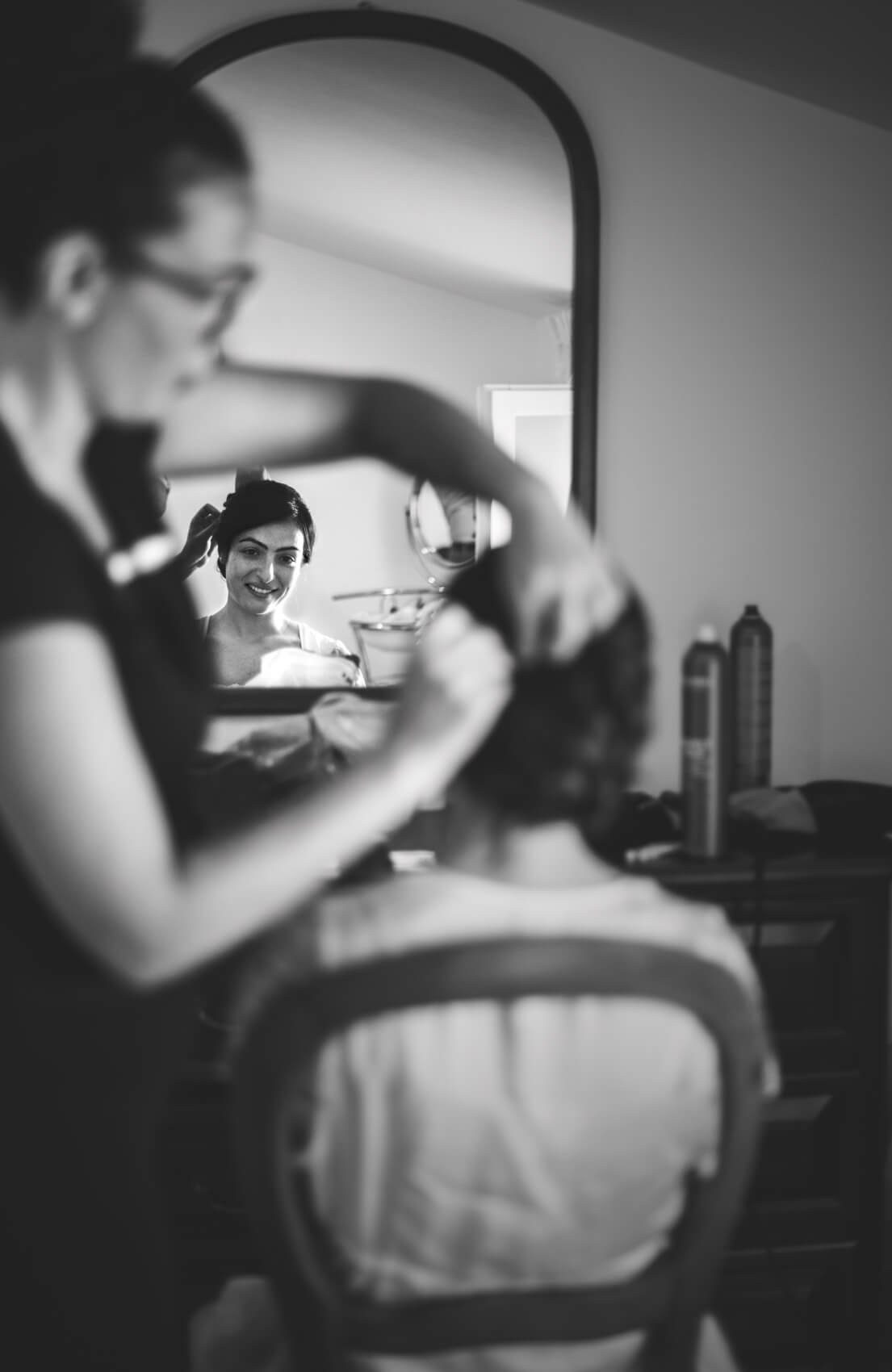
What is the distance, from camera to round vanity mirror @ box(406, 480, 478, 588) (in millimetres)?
1397

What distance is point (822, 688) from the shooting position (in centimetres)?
171

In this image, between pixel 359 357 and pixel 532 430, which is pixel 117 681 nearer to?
pixel 359 357

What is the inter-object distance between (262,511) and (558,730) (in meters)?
0.69

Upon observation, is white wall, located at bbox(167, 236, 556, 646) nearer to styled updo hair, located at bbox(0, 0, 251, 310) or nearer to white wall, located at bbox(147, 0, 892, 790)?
white wall, located at bbox(147, 0, 892, 790)

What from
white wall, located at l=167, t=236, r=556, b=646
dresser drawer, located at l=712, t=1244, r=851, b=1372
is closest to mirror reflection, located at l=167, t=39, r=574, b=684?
white wall, located at l=167, t=236, r=556, b=646

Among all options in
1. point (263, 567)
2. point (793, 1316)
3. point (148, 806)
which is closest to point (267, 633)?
point (263, 567)

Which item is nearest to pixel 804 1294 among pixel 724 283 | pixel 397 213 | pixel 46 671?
pixel 46 671

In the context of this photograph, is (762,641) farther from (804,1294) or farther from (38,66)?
→ (38,66)

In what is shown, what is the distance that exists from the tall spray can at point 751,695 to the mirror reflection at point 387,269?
1.23 ft

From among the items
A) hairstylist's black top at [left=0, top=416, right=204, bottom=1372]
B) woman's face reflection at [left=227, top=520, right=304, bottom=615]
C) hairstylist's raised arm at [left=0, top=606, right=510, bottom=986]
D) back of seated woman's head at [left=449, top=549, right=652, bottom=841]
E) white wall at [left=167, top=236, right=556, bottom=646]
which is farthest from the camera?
woman's face reflection at [left=227, top=520, right=304, bottom=615]

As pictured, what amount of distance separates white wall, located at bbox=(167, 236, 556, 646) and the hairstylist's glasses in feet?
1.31

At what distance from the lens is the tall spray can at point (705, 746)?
4.14ft

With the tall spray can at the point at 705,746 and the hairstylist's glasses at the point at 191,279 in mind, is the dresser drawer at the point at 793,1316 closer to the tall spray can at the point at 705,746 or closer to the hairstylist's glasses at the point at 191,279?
the tall spray can at the point at 705,746

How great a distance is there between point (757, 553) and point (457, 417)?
70 centimetres
